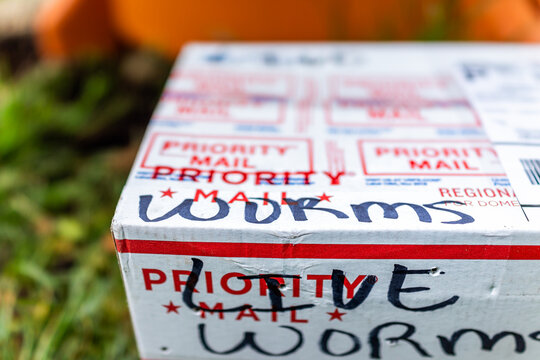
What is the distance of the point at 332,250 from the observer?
0.72 m

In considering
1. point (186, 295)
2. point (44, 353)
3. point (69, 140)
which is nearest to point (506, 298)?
point (186, 295)

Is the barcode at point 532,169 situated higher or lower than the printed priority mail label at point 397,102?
lower

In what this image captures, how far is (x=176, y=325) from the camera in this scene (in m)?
0.81

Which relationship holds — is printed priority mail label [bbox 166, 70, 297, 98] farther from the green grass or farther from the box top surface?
the green grass

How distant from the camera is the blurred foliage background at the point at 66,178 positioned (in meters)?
1.14

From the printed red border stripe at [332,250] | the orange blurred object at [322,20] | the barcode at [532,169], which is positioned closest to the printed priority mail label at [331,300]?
the printed red border stripe at [332,250]

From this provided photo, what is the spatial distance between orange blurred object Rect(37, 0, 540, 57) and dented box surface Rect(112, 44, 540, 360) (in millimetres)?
574

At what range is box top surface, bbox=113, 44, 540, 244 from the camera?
2.34 ft

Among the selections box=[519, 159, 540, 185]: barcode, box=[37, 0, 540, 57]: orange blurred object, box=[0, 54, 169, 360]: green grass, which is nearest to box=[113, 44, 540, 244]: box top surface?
box=[519, 159, 540, 185]: barcode

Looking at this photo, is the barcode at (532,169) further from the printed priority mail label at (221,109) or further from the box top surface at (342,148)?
the printed priority mail label at (221,109)

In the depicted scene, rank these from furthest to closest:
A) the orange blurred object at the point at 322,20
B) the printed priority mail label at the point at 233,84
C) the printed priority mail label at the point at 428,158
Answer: the orange blurred object at the point at 322,20 < the printed priority mail label at the point at 233,84 < the printed priority mail label at the point at 428,158

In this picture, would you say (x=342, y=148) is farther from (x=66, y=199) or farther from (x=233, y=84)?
(x=66, y=199)

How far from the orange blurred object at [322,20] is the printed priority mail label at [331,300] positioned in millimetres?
920

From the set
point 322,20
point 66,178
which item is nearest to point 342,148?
point 322,20
